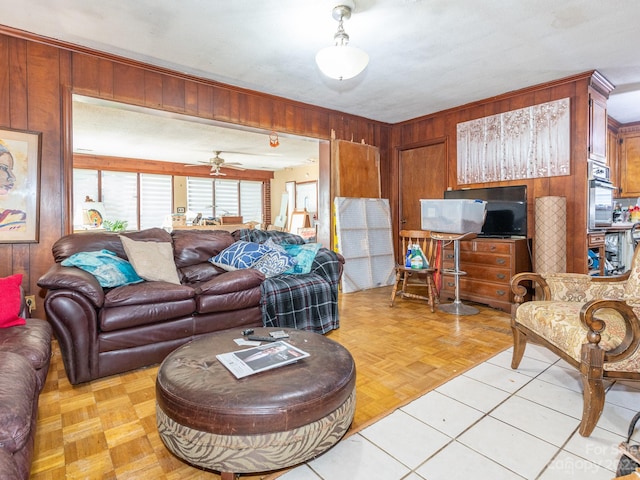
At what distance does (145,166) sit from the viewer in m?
8.27

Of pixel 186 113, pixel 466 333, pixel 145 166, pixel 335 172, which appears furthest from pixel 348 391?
pixel 145 166

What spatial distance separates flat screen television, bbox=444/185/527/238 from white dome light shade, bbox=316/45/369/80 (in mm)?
2365

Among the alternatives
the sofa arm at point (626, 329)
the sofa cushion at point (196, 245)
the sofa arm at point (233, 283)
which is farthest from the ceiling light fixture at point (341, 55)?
the sofa arm at point (626, 329)

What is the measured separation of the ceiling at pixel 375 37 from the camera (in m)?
2.39

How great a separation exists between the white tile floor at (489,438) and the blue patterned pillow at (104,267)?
1.76m

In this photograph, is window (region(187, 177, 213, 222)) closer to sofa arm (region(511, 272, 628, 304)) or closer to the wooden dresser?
the wooden dresser

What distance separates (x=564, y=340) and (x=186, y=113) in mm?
3619

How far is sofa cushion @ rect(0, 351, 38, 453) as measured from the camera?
0.93 meters

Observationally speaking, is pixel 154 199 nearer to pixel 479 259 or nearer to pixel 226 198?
pixel 226 198

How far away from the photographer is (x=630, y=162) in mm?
5039

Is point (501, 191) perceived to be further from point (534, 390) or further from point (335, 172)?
point (534, 390)

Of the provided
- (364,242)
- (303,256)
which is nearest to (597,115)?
(364,242)

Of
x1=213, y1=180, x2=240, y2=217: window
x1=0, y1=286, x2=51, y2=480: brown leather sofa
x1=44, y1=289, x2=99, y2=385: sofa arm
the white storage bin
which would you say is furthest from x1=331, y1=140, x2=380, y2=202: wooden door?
x1=213, y1=180, x2=240, y2=217: window

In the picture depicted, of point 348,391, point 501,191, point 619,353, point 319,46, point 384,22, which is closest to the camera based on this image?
point 348,391
